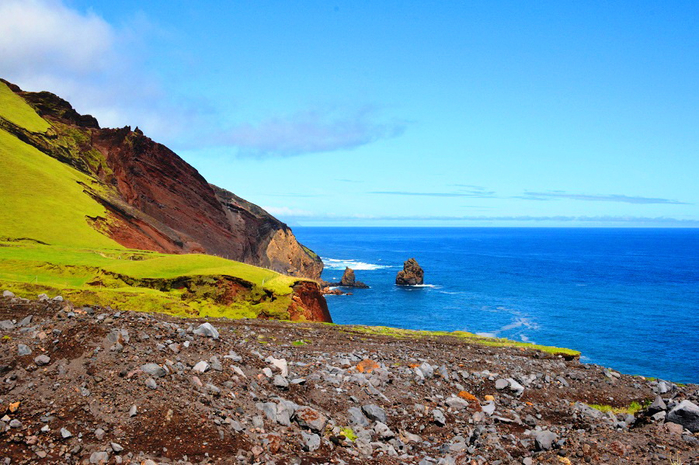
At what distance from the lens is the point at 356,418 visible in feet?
41.3

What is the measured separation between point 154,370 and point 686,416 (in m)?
14.0

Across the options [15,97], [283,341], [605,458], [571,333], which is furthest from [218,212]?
[605,458]

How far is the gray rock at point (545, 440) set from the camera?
11812mm

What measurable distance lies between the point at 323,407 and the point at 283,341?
8.79 metres

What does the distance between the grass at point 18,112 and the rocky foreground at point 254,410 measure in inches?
2335

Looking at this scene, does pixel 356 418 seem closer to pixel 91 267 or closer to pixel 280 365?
pixel 280 365

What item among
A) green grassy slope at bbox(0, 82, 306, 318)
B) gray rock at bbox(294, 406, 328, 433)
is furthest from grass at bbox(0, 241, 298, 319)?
gray rock at bbox(294, 406, 328, 433)

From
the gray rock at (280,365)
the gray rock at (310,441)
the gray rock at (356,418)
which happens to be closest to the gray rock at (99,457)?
the gray rock at (310,441)

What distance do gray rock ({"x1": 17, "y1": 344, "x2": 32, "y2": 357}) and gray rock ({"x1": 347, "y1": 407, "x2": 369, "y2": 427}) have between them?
8.33 m

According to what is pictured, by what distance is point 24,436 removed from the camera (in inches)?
354

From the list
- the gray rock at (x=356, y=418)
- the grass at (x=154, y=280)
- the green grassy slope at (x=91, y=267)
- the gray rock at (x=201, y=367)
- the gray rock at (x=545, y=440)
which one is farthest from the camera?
the green grassy slope at (x=91, y=267)

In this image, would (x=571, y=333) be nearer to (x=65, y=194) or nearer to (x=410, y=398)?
(x=410, y=398)

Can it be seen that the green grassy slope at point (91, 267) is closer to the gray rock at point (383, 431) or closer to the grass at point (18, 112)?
the grass at point (18, 112)

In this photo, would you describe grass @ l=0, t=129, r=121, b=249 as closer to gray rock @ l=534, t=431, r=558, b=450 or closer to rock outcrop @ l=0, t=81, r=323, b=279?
rock outcrop @ l=0, t=81, r=323, b=279
